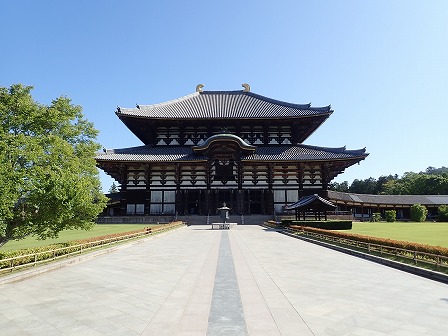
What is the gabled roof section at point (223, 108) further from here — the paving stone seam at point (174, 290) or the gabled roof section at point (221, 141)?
the paving stone seam at point (174, 290)

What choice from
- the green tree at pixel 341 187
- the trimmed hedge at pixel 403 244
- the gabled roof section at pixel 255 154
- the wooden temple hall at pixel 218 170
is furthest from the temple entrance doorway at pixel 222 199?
the green tree at pixel 341 187

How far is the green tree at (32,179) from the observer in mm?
10312

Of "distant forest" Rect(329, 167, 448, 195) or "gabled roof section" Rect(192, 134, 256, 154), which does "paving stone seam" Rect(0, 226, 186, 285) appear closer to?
"gabled roof section" Rect(192, 134, 256, 154)

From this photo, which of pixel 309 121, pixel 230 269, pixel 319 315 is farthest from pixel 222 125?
pixel 319 315

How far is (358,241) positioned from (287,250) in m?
3.80

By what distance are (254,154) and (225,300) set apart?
113ft

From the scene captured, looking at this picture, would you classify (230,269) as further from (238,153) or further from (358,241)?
(238,153)

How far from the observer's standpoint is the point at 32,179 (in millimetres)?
10758

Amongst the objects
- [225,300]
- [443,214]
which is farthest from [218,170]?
[443,214]

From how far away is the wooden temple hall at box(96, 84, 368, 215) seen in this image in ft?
126

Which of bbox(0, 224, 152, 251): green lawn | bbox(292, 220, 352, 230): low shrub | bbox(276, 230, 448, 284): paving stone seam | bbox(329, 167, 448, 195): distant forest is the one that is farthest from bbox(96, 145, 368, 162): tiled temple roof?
bbox(276, 230, 448, 284): paving stone seam

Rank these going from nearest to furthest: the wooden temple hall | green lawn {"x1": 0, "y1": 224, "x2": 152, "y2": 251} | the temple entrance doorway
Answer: green lawn {"x1": 0, "y1": 224, "x2": 152, "y2": 251}, the wooden temple hall, the temple entrance doorway

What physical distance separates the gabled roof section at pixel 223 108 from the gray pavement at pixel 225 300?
32.9 meters

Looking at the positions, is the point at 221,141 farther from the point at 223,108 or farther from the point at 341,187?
the point at 341,187
